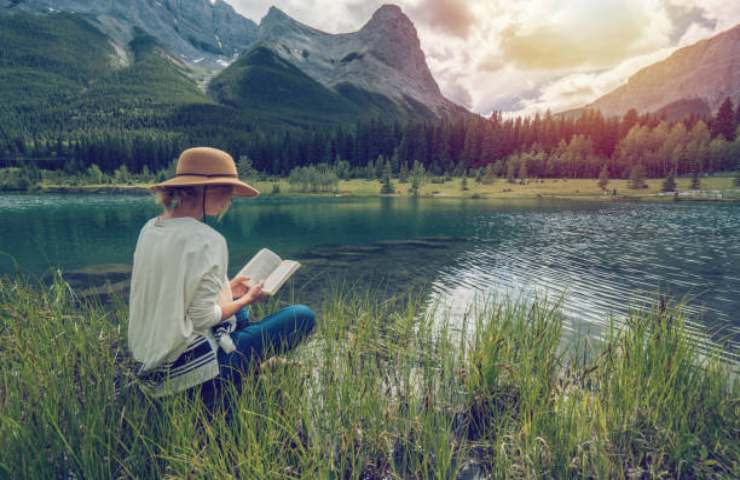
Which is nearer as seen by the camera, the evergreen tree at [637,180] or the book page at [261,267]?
the book page at [261,267]

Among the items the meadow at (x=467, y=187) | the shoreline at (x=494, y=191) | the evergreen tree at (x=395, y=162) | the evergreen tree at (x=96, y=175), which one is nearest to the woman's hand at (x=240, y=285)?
the shoreline at (x=494, y=191)

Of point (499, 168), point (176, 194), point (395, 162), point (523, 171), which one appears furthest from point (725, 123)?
point (176, 194)

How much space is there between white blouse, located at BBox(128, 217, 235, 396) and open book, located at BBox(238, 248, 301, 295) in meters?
0.59

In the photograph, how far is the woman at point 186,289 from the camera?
10.7 ft

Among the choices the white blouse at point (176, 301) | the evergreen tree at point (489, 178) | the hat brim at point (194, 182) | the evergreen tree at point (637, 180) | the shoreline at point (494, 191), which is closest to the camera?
the white blouse at point (176, 301)

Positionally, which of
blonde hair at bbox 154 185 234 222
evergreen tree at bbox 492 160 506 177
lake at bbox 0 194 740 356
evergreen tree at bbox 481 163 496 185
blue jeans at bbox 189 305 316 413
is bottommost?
lake at bbox 0 194 740 356

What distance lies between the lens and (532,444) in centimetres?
326

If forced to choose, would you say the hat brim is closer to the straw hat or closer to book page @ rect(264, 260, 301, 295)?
the straw hat

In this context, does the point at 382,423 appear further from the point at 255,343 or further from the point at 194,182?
the point at 194,182

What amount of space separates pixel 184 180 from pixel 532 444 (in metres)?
3.91

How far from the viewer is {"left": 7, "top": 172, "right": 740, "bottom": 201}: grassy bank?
86.1 meters

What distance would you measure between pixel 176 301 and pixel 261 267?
1275mm

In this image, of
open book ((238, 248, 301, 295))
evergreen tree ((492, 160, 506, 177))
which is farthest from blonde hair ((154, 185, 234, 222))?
evergreen tree ((492, 160, 506, 177))

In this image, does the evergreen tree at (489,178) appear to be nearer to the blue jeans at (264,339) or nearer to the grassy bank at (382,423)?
the grassy bank at (382,423)
